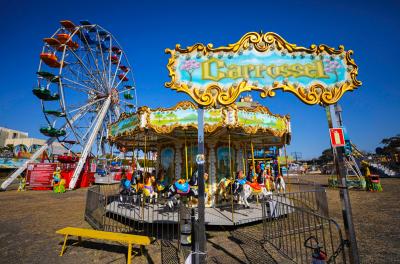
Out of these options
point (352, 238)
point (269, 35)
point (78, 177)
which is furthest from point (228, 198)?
point (78, 177)

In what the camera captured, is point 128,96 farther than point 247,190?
Yes

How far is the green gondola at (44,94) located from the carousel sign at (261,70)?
22229 mm

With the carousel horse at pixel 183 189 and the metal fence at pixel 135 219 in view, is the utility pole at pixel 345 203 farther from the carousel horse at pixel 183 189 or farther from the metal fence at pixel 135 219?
the carousel horse at pixel 183 189

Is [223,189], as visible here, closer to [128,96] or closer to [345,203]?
[345,203]

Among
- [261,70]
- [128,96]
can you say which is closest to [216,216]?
[261,70]

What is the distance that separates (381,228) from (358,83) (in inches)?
228

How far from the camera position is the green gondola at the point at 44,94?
20875 millimetres

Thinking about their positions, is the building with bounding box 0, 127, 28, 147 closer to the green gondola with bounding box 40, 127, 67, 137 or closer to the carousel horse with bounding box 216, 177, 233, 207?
the green gondola with bounding box 40, 127, 67, 137

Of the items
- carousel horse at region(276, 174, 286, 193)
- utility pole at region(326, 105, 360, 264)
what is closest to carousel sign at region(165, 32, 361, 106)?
utility pole at region(326, 105, 360, 264)

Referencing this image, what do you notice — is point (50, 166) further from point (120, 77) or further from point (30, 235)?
point (30, 235)

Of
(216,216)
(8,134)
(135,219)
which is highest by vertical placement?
(8,134)

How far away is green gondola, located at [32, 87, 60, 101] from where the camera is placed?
822 inches

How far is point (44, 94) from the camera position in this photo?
21031mm

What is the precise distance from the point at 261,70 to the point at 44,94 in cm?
2354
